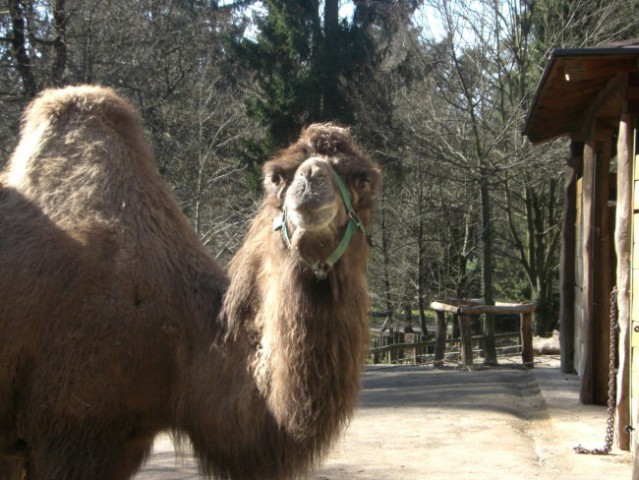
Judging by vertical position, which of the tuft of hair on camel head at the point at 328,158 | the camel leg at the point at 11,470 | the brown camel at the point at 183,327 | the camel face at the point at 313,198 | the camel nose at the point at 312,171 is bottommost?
the camel leg at the point at 11,470

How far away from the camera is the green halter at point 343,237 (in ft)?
11.6

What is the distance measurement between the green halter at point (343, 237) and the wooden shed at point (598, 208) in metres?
2.71

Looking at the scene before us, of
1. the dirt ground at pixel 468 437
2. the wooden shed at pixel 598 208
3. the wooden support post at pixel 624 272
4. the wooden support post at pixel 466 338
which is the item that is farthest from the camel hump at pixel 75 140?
the wooden support post at pixel 466 338

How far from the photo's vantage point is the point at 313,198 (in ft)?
10.8

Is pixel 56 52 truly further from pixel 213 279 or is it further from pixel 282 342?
pixel 282 342

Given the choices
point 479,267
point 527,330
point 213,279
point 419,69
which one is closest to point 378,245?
point 479,267

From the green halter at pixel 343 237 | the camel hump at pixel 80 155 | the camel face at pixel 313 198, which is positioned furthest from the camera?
the camel hump at pixel 80 155

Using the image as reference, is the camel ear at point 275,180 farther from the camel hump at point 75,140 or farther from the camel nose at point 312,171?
the camel hump at point 75,140

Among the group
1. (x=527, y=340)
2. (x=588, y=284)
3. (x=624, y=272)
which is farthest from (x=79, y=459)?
(x=527, y=340)

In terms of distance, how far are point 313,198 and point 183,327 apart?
1155mm

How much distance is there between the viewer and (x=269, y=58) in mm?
24078

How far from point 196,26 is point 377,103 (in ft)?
15.3

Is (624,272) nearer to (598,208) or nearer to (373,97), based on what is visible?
(598,208)

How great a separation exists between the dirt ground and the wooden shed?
457 millimetres
